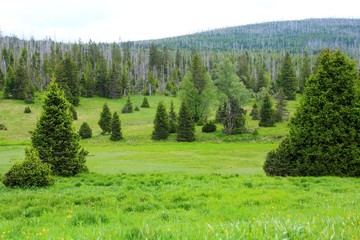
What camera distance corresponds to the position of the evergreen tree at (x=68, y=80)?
97.2m

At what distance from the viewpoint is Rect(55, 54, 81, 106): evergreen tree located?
319 ft

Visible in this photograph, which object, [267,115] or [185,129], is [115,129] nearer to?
[185,129]

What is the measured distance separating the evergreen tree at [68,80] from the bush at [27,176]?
81.0 meters

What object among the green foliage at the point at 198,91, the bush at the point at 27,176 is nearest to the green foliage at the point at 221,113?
the green foliage at the point at 198,91

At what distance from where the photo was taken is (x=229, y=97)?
223 feet

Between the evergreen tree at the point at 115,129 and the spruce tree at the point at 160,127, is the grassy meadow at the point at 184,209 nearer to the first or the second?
the evergreen tree at the point at 115,129

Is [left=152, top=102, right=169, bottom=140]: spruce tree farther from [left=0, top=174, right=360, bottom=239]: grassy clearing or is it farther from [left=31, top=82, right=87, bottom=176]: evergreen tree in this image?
[left=0, top=174, right=360, bottom=239]: grassy clearing

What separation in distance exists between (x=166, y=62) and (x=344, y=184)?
6094 inches

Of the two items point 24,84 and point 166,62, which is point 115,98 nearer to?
point 24,84

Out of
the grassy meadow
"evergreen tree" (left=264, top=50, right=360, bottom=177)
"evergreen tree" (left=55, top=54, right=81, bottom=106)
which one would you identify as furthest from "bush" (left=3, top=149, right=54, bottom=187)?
"evergreen tree" (left=55, top=54, right=81, bottom=106)

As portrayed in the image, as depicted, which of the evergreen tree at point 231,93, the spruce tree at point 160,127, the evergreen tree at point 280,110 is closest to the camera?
the spruce tree at point 160,127

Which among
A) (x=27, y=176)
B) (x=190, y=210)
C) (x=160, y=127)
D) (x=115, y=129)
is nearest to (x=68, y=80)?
(x=115, y=129)

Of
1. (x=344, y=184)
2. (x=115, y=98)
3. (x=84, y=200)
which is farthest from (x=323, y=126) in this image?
(x=115, y=98)

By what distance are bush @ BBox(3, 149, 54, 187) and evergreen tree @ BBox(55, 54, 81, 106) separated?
80957 mm
